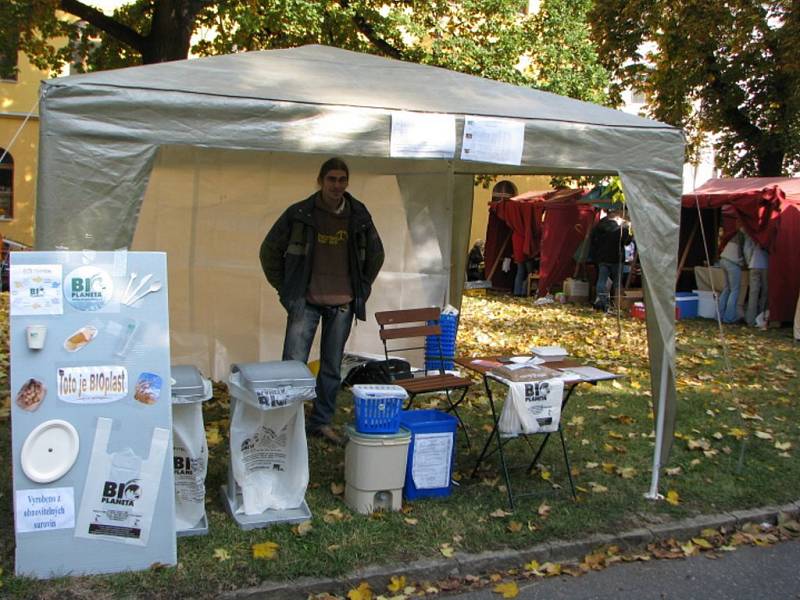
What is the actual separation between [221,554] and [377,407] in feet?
3.53

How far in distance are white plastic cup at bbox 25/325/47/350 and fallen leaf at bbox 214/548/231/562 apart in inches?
48.8

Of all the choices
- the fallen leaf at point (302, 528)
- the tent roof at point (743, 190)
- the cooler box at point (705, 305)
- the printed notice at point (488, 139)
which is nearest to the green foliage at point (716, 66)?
the tent roof at point (743, 190)

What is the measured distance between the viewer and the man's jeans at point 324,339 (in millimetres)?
5055

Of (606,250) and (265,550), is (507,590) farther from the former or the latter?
(606,250)

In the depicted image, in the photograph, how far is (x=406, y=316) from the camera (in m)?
6.01

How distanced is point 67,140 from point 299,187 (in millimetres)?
3537

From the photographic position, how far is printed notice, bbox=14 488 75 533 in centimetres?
327

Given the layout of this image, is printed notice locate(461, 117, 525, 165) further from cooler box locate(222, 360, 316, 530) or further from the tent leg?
the tent leg

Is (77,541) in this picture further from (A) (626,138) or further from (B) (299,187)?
(B) (299,187)

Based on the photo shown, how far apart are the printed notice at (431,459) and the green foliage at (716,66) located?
14702mm

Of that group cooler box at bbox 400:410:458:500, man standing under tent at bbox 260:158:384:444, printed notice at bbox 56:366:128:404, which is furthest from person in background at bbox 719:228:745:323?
printed notice at bbox 56:366:128:404

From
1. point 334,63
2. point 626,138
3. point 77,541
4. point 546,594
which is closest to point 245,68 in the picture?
point 334,63

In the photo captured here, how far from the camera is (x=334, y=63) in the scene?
16.4 feet

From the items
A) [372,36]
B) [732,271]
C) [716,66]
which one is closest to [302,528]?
[732,271]
